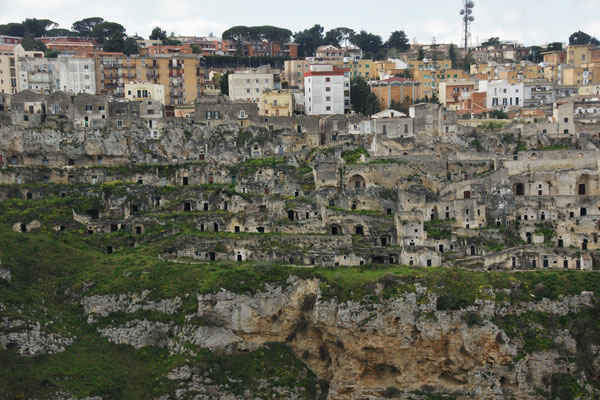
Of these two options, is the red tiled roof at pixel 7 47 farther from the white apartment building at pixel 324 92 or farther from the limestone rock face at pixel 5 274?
the limestone rock face at pixel 5 274

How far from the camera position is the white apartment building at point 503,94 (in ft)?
251

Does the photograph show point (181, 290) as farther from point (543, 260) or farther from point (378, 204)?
point (543, 260)

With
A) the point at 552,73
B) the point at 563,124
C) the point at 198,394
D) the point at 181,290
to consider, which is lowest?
the point at 198,394

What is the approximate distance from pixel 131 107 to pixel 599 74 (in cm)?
5321

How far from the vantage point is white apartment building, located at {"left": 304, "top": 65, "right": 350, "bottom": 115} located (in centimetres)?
7444

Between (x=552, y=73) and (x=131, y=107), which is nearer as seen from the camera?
(x=131, y=107)

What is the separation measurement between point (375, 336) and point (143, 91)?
3692 cm

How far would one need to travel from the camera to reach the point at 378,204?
193ft

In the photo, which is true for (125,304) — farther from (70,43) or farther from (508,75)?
(70,43)

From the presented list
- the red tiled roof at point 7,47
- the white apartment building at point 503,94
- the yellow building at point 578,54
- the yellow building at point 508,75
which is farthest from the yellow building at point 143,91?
the yellow building at point 578,54

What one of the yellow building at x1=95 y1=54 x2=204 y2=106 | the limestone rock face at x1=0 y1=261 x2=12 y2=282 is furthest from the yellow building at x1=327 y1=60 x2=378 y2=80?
the limestone rock face at x1=0 y1=261 x2=12 y2=282

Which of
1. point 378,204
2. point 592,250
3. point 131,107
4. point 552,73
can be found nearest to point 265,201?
point 378,204

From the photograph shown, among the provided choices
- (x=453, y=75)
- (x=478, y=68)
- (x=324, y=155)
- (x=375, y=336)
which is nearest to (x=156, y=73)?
(x=324, y=155)

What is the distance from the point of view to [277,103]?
243 ft
